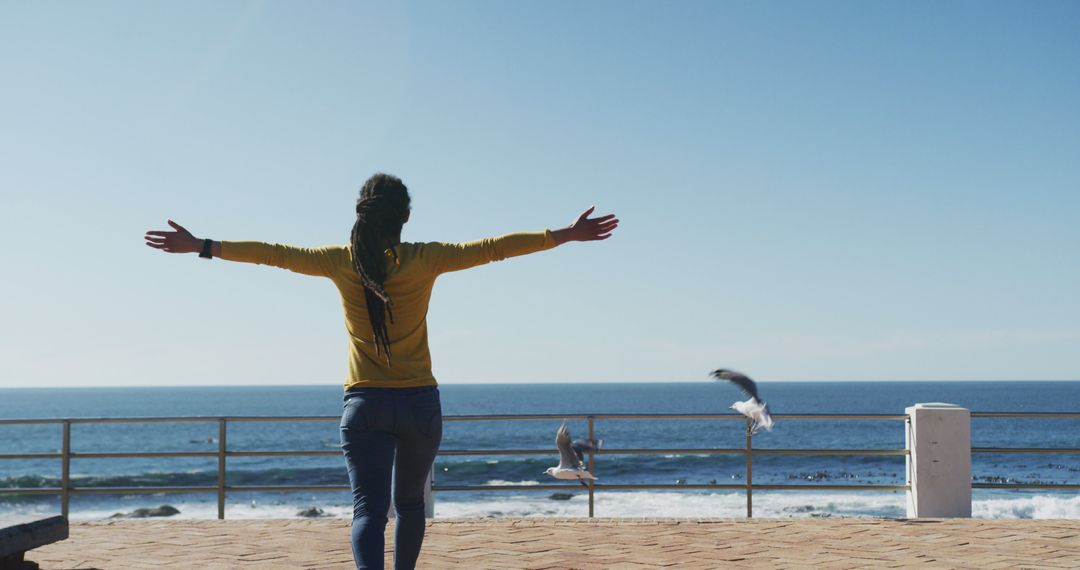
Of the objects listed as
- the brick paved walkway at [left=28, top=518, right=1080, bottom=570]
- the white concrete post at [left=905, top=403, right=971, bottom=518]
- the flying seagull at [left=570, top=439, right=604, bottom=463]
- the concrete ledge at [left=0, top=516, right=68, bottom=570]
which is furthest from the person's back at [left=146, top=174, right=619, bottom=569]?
the white concrete post at [left=905, top=403, right=971, bottom=518]

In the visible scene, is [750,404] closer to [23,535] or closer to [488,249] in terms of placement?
[488,249]

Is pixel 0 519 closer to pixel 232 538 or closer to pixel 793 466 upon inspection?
pixel 232 538

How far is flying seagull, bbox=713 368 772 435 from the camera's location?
5.93m

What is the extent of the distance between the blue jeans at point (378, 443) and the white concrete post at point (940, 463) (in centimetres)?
623

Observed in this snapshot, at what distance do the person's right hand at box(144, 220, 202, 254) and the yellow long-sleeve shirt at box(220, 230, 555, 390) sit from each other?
0.12 metres

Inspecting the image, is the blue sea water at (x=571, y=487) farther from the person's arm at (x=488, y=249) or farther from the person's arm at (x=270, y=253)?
the person's arm at (x=488, y=249)

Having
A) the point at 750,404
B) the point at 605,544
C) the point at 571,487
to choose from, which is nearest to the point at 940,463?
the point at 571,487

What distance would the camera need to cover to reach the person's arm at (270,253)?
3.77 m

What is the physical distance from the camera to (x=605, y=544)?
709 centimetres

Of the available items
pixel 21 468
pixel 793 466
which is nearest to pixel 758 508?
pixel 793 466

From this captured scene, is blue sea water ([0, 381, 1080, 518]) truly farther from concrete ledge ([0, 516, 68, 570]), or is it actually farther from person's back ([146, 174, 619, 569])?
person's back ([146, 174, 619, 569])

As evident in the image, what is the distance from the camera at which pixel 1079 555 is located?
21.7ft

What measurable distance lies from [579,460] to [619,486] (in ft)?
7.97

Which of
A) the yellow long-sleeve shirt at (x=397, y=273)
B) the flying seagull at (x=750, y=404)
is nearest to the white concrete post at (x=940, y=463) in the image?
the flying seagull at (x=750, y=404)
